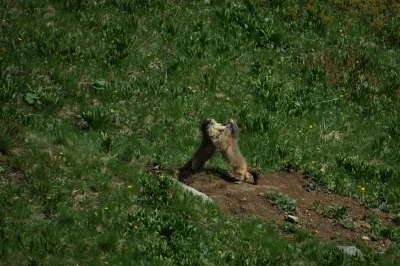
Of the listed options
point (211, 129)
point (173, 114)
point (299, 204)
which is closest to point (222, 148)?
point (211, 129)

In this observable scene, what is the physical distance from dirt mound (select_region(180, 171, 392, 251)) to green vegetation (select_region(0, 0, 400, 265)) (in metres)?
0.38

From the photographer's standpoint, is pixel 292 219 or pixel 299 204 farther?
pixel 299 204

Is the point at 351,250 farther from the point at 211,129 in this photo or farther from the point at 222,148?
the point at 211,129

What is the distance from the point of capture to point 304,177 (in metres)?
13.6

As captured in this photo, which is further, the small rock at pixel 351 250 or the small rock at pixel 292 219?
the small rock at pixel 292 219

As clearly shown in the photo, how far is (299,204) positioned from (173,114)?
3.75m

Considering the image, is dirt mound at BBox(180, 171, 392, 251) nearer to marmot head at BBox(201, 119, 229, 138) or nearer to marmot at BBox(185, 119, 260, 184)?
marmot at BBox(185, 119, 260, 184)

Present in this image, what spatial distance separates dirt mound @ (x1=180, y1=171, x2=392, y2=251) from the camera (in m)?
11.8

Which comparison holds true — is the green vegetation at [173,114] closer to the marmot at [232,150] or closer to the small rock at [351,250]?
the small rock at [351,250]

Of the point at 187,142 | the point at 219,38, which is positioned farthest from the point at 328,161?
the point at 219,38

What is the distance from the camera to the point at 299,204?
1244cm

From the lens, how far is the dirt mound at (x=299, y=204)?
466 inches

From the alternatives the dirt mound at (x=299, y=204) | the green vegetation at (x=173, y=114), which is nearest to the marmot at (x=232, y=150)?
the dirt mound at (x=299, y=204)

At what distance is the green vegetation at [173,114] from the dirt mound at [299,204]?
384 millimetres
